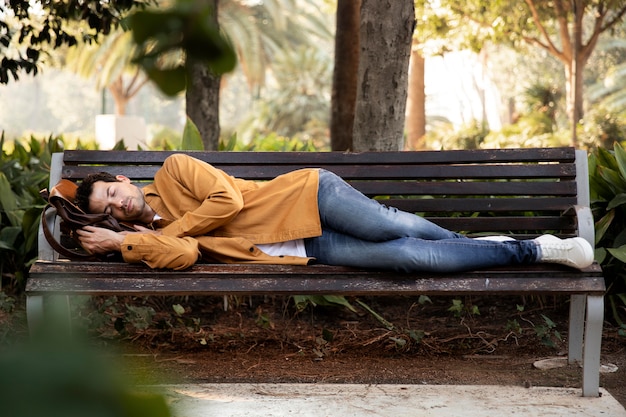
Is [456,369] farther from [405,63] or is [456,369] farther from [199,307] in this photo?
[405,63]

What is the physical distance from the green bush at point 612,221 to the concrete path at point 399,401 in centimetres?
120

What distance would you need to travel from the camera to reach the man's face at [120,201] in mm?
3549

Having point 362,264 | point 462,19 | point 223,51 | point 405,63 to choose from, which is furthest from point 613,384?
point 462,19

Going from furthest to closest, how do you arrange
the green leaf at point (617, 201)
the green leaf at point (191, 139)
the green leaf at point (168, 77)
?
the green leaf at point (191, 139)
the green leaf at point (617, 201)
the green leaf at point (168, 77)

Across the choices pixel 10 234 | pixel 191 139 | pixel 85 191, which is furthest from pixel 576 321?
pixel 10 234

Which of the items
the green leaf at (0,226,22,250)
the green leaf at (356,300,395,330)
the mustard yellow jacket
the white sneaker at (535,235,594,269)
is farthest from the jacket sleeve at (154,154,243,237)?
the green leaf at (0,226,22,250)

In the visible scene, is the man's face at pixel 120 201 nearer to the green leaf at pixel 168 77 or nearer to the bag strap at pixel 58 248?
the bag strap at pixel 58 248

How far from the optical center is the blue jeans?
3234 mm

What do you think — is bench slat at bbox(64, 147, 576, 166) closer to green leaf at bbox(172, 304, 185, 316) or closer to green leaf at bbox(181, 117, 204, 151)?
green leaf at bbox(172, 304, 185, 316)

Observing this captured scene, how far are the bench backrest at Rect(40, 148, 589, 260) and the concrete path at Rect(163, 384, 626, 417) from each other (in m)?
0.93

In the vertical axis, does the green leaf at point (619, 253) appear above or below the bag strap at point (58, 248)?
below

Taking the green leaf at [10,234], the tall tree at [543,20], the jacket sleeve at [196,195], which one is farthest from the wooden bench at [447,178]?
the tall tree at [543,20]

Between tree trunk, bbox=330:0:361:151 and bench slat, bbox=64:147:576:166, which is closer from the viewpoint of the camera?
bench slat, bbox=64:147:576:166

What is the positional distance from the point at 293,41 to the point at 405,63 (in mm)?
37975
